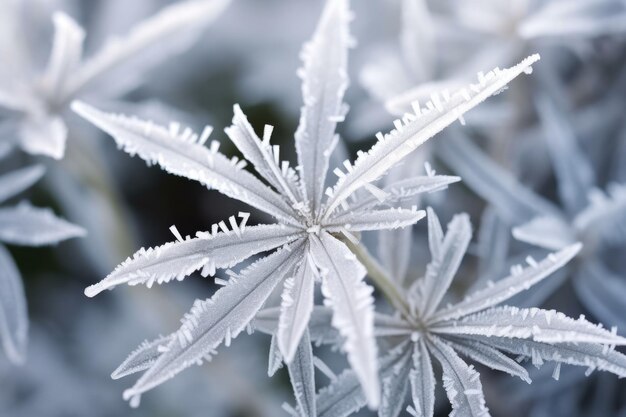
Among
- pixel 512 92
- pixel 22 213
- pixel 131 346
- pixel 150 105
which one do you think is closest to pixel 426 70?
pixel 512 92

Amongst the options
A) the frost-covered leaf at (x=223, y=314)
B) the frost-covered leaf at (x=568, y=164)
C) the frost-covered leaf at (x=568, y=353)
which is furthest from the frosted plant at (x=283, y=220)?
the frost-covered leaf at (x=568, y=164)

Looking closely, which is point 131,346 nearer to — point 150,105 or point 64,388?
point 64,388

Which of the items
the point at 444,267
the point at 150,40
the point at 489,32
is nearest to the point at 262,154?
the point at 444,267

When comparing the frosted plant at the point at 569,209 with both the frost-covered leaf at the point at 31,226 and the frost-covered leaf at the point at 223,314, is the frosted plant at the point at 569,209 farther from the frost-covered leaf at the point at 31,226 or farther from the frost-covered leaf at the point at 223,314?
the frost-covered leaf at the point at 31,226

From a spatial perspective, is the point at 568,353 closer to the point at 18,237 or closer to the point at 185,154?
the point at 185,154

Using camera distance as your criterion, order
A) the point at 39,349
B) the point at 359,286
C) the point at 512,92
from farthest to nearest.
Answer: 1. the point at 39,349
2. the point at 512,92
3. the point at 359,286

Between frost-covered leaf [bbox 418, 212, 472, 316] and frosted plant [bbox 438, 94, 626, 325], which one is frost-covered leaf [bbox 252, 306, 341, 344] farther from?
frosted plant [bbox 438, 94, 626, 325]

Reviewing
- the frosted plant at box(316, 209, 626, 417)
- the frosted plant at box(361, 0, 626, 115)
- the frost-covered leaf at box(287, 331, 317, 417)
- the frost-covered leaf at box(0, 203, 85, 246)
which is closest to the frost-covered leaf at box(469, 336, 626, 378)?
the frosted plant at box(316, 209, 626, 417)
